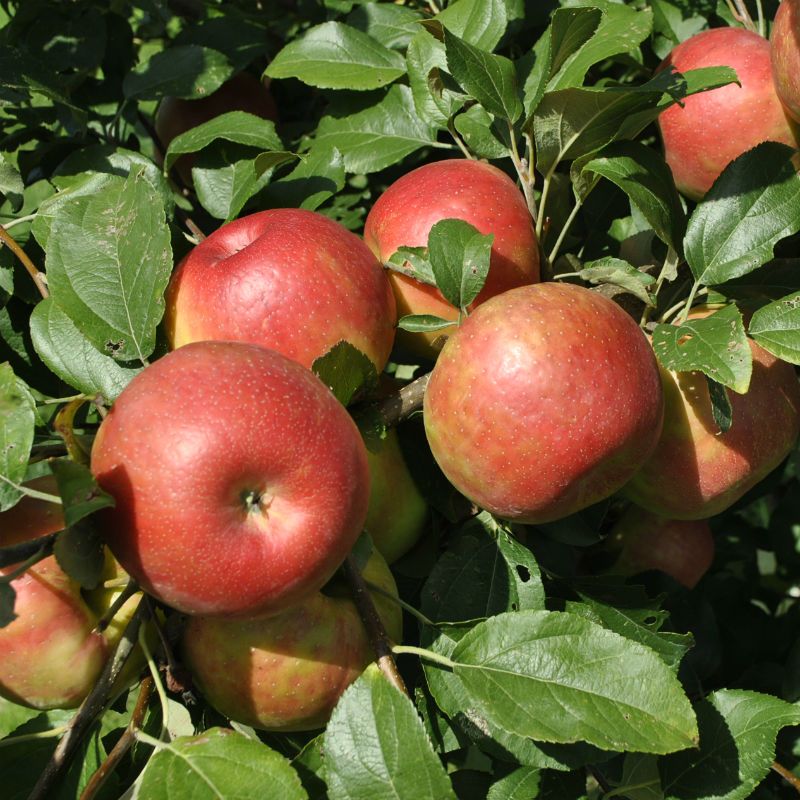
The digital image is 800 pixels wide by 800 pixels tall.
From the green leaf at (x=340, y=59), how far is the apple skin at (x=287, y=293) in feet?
1.58

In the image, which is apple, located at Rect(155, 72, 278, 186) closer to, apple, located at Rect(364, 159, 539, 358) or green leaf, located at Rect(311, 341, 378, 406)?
apple, located at Rect(364, 159, 539, 358)

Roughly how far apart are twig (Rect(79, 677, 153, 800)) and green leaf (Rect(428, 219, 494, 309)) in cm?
66

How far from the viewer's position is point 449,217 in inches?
52.6

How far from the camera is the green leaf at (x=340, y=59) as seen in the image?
1.67 meters

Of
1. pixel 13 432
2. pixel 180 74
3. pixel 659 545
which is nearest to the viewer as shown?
pixel 13 432

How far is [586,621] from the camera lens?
1.13 m

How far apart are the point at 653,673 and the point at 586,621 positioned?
0.10m

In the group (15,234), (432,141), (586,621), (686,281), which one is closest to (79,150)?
(15,234)

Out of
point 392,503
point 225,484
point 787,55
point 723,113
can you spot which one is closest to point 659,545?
point 392,503

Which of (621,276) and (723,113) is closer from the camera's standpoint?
(621,276)

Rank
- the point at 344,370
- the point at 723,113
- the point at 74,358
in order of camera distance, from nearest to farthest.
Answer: the point at 344,370 < the point at 74,358 < the point at 723,113

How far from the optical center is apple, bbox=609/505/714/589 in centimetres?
189

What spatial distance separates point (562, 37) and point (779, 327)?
0.52 metres

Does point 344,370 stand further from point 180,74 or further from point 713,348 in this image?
point 180,74
